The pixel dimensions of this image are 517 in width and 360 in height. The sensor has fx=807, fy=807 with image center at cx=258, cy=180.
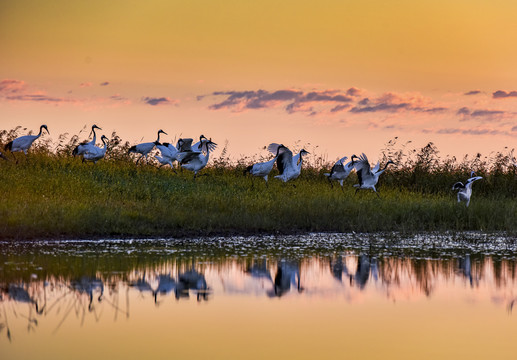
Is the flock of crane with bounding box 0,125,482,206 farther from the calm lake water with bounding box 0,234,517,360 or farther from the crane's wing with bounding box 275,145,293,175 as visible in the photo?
the calm lake water with bounding box 0,234,517,360

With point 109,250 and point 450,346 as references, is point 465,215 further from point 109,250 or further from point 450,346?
point 450,346

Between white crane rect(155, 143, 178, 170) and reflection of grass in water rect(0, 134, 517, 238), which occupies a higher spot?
white crane rect(155, 143, 178, 170)

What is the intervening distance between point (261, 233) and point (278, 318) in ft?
22.6

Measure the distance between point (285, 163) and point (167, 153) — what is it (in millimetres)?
3818

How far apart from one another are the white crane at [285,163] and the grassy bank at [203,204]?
0.37 meters

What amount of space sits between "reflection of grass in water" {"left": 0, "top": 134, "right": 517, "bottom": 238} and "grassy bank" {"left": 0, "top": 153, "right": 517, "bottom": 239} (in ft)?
0.07

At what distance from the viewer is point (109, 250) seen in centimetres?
1240

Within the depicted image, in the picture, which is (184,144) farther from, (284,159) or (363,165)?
(363,165)

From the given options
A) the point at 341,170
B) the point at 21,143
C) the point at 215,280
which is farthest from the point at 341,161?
the point at 215,280

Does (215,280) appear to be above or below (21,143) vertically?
below

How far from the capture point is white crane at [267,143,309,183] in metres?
19.4

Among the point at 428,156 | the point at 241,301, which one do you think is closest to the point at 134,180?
the point at 428,156

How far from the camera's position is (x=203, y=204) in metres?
16.6

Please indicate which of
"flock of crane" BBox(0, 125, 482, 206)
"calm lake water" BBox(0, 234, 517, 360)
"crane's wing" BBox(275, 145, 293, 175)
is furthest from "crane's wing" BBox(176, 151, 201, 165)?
"calm lake water" BBox(0, 234, 517, 360)
